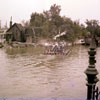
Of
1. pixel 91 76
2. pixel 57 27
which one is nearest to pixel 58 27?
pixel 57 27

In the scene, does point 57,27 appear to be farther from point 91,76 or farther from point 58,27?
point 91,76

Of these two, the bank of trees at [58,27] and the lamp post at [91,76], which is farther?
the bank of trees at [58,27]

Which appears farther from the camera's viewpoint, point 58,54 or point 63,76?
point 58,54

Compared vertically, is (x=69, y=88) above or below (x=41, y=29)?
below

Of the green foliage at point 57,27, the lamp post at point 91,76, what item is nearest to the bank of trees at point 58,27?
the green foliage at point 57,27

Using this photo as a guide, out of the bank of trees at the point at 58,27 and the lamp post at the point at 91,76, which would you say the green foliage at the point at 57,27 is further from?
the lamp post at the point at 91,76

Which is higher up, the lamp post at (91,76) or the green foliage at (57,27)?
the green foliage at (57,27)

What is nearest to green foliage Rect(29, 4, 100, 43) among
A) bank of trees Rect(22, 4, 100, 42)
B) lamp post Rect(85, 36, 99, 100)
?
bank of trees Rect(22, 4, 100, 42)

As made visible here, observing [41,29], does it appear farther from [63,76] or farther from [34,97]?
[34,97]

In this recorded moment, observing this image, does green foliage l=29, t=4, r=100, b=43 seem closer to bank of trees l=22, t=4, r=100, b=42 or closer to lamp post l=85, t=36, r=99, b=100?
bank of trees l=22, t=4, r=100, b=42

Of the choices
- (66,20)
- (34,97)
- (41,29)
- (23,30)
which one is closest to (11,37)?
(23,30)

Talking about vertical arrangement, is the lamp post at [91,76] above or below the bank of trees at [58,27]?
below

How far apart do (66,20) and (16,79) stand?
5701 centimetres

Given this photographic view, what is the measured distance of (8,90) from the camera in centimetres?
1086
